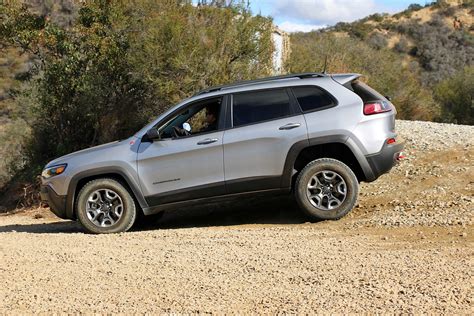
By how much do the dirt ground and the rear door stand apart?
64 cm

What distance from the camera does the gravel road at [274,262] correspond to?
440 centimetres

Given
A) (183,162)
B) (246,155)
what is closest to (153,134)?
(183,162)

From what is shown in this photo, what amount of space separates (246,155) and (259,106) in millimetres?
687

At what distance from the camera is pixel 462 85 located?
26.1 metres

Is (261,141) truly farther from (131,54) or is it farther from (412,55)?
(412,55)

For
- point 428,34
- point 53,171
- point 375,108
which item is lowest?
point 53,171

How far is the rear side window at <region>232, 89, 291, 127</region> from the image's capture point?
295 inches

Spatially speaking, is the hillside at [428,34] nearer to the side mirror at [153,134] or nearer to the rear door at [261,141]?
the rear door at [261,141]

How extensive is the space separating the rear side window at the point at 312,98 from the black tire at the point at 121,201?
2.59m

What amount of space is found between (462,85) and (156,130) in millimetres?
21881

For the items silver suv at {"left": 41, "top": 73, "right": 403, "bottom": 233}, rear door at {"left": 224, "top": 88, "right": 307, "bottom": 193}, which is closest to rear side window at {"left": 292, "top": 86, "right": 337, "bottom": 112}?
silver suv at {"left": 41, "top": 73, "right": 403, "bottom": 233}

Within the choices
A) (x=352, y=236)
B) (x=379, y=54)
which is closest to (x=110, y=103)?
(x=352, y=236)

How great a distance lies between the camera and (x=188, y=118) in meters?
7.88

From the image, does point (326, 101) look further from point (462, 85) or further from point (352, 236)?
point (462, 85)
